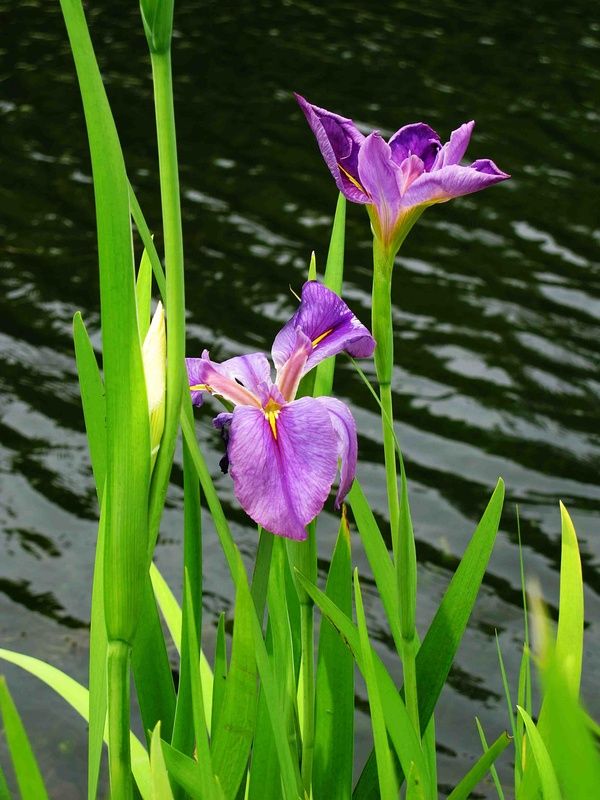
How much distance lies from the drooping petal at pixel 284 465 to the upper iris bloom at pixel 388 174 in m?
0.18

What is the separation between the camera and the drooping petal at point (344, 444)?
81 centimetres

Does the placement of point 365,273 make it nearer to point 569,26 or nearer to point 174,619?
point 174,619

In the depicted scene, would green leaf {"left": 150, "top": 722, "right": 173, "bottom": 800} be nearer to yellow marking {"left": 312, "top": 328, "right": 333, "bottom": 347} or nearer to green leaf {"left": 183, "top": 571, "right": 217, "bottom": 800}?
green leaf {"left": 183, "top": 571, "right": 217, "bottom": 800}

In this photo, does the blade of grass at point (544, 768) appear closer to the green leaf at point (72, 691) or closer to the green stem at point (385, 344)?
the green stem at point (385, 344)

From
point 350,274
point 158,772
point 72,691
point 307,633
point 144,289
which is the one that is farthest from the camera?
point 350,274

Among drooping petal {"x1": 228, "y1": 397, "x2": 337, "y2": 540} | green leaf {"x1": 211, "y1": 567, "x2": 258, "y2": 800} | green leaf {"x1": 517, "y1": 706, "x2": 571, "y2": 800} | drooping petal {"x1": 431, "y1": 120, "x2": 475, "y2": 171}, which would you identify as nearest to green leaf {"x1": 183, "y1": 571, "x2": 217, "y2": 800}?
green leaf {"x1": 211, "y1": 567, "x2": 258, "y2": 800}

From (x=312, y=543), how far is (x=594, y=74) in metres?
6.11

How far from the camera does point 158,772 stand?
0.84 meters

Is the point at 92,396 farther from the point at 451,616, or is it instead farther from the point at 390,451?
the point at 451,616

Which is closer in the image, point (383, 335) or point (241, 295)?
point (383, 335)

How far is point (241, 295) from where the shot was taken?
13.2 ft

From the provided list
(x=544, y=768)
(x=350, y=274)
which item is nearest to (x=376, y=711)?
(x=544, y=768)

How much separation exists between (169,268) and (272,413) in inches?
5.8

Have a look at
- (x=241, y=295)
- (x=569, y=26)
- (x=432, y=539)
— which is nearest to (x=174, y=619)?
(x=432, y=539)
